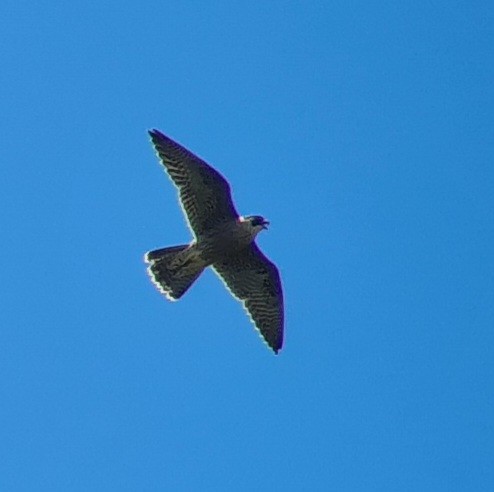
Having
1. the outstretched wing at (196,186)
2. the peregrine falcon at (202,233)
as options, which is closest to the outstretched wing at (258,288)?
the peregrine falcon at (202,233)

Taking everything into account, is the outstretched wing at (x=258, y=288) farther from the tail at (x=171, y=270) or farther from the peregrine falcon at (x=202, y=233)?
the tail at (x=171, y=270)

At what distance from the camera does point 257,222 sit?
23328 millimetres

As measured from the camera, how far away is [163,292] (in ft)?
76.7

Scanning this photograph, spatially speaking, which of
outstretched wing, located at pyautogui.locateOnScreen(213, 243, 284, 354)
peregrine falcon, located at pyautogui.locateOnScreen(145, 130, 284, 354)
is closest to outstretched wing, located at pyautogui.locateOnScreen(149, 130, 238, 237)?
peregrine falcon, located at pyautogui.locateOnScreen(145, 130, 284, 354)

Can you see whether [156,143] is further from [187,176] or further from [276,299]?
[276,299]

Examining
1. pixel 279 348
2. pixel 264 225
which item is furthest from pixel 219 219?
pixel 279 348

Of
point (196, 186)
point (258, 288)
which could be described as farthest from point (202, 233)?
point (258, 288)

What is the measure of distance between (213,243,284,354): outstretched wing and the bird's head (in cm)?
56

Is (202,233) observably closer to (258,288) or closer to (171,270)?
(171,270)

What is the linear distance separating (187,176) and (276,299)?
9.04 feet

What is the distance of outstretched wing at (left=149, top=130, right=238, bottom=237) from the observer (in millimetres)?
22861

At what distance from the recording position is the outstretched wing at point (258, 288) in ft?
78.8

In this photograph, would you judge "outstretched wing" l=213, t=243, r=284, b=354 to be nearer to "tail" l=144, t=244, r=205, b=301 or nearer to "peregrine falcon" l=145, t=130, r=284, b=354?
"peregrine falcon" l=145, t=130, r=284, b=354

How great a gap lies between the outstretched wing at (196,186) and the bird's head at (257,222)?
246mm
